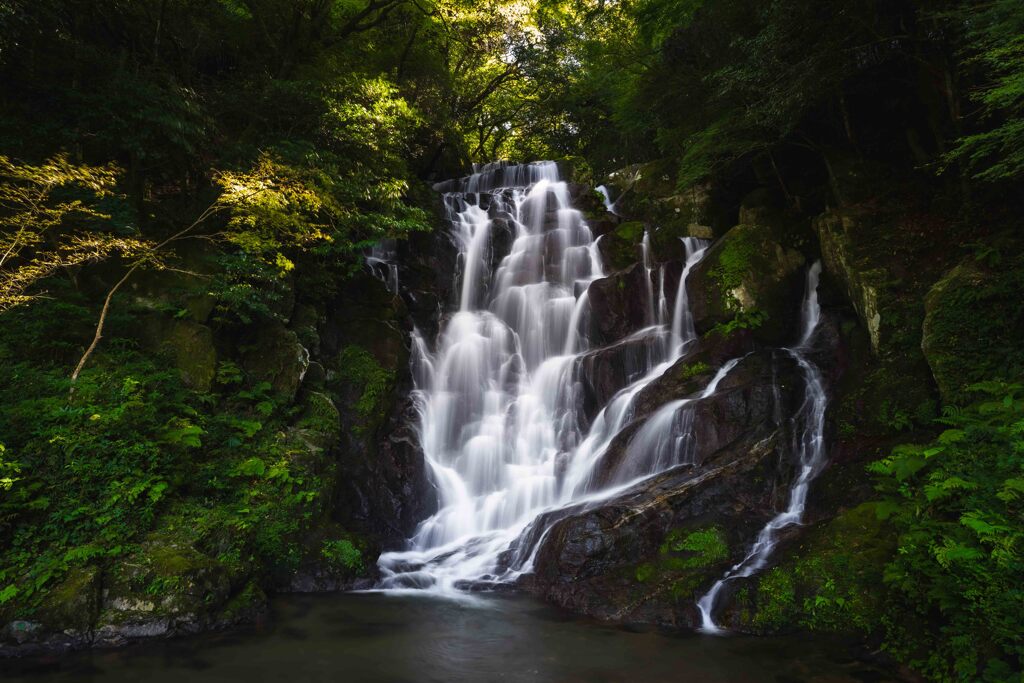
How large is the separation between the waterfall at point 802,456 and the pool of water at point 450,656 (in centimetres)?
90

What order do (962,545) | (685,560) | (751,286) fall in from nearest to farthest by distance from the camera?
(962,545), (685,560), (751,286)

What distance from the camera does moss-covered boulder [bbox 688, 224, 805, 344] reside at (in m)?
11.8

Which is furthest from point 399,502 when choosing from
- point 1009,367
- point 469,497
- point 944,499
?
point 1009,367

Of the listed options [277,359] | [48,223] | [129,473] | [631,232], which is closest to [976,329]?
[631,232]

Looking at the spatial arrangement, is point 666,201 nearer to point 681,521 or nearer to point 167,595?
point 681,521

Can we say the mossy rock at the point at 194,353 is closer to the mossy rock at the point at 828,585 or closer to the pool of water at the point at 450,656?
the pool of water at the point at 450,656

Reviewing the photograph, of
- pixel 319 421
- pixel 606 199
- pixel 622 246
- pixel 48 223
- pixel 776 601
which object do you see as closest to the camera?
pixel 776 601

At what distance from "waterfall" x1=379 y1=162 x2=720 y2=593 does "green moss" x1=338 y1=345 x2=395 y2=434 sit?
104cm

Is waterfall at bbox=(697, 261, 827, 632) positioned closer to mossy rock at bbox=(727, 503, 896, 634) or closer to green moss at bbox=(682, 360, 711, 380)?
mossy rock at bbox=(727, 503, 896, 634)

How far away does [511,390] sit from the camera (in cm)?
1372

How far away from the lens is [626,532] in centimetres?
831

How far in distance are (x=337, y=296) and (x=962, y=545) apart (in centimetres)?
1237

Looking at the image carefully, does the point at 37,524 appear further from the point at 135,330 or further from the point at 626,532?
the point at 626,532

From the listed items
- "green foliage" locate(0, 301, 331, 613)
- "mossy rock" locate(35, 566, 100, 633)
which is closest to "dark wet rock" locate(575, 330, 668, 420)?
"green foliage" locate(0, 301, 331, 613)
